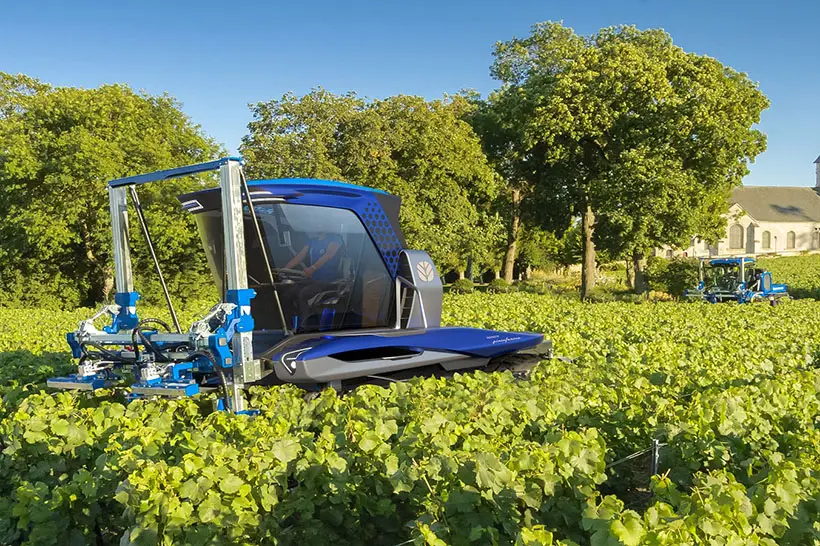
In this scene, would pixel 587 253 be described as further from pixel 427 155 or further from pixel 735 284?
pixel 427 155

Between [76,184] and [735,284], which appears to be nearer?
[76,184]

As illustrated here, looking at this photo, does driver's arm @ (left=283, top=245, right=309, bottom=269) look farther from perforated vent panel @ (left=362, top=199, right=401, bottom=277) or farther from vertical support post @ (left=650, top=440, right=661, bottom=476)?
vertical support post @ (left=650, top=440, right=661, bottom=476)

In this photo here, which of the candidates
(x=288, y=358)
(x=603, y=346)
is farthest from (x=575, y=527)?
(x=603, y=346)

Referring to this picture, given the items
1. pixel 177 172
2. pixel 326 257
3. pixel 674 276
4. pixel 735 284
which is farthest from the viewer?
pixel 674 276

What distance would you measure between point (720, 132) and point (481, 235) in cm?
1158

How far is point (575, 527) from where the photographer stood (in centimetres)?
293

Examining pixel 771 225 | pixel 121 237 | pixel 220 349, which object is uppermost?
pixel 771 225

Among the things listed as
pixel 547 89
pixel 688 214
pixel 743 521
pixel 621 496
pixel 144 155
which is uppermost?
pixel 547 89

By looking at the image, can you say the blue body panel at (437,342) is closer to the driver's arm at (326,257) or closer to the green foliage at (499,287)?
the driver's arm at (326,257)

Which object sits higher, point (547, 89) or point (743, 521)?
point (547, 89)

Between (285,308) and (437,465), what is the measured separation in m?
2.95

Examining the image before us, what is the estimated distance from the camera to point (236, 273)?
14.9 feet

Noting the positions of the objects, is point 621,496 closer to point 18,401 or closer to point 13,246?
point 18,401

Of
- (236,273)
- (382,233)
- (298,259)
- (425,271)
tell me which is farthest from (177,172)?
(425,271)
